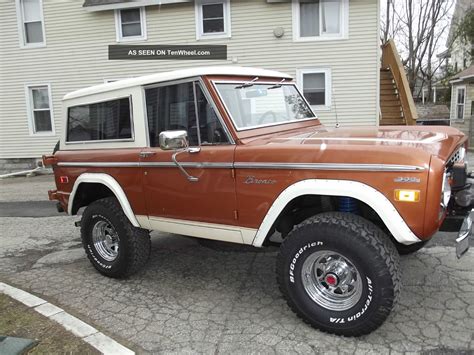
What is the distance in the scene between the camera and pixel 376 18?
40.7ft

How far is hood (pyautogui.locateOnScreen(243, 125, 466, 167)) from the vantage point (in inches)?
111

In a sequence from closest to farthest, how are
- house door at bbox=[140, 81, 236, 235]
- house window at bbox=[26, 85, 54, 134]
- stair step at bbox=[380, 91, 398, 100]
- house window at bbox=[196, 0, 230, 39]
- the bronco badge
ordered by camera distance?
the bronco badge, house door at bbox=[140, 81, 236, 235], house window at bbox=[196, 0, 230, 39], stair step at bbox=[380, 91, 398, 100], house window at bbox=[26, 85, 54, 134]

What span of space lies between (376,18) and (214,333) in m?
11.5

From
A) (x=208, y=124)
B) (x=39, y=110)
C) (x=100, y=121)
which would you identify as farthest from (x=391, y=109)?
(x=39, y=110)

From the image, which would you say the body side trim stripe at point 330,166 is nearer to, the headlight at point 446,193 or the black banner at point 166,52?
the headlight at point 446,193

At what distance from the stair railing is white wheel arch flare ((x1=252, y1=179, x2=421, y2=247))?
9616mm

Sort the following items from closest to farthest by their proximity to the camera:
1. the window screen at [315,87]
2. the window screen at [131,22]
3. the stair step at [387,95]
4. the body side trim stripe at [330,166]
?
1. the body side trim stripe at [330,166]
2. the window screen at [315,87]
3. the stair step at [387,95]
4. the window screen at [131,22]

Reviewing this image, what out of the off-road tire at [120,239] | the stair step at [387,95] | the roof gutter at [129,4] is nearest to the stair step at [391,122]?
the stair step at [387,95]

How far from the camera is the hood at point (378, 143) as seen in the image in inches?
111

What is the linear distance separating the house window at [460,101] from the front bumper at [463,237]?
20.4 m

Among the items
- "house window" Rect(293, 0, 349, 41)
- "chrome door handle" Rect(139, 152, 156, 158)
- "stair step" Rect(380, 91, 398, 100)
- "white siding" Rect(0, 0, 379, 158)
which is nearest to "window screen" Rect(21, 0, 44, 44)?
"white siding" Rect(0, 0, 379, 158)

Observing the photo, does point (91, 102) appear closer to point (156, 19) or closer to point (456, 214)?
point (456, 214)

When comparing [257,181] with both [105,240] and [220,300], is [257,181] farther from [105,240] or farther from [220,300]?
[105,240]

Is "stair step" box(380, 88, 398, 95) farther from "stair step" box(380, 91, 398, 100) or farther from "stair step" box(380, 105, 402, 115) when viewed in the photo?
"stair step" box(380, 105, 402, 115)
